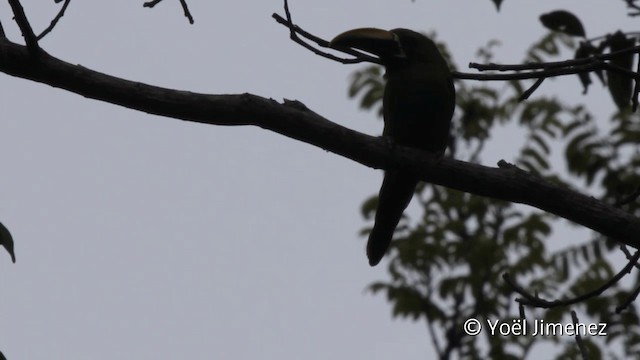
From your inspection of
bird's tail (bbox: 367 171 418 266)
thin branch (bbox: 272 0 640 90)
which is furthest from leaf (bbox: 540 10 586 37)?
bird's tail (bbox: 367 171 418 266)

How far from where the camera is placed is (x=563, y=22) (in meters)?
3.93

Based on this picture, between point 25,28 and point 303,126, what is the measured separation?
96cm

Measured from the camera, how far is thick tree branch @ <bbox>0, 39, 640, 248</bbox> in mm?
3400

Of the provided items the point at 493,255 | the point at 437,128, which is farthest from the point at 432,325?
the point at 437,128

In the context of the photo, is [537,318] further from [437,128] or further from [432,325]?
[437,128]

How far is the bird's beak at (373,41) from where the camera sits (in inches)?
190

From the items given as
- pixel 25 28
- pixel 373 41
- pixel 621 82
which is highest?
pixel 373 41

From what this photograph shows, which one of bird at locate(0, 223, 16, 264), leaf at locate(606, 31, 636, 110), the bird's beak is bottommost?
bird at locate(0, 223, 16, 264)

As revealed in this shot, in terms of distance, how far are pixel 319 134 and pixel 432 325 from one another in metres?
5.08

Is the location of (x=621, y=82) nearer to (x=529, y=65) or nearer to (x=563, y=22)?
(x=563, y=22)

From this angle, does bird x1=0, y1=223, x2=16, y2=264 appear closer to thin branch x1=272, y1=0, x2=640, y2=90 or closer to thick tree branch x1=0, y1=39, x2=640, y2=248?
thick tree branch x1=0, y1=39, x2=640, y2=248

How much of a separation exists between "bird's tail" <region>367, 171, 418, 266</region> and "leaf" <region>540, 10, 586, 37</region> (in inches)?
47.7

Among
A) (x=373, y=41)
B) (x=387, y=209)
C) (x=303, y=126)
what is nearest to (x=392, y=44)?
(x=373, y=41)

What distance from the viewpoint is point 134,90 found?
340 cm
